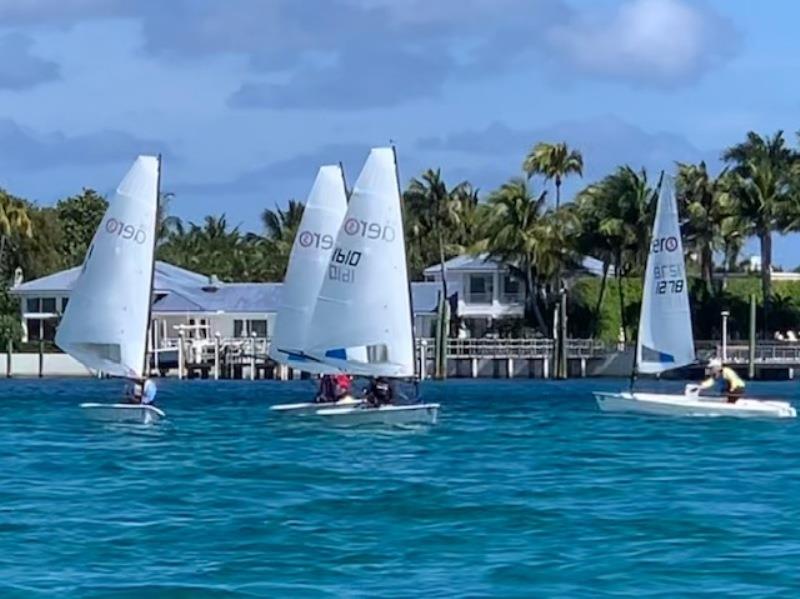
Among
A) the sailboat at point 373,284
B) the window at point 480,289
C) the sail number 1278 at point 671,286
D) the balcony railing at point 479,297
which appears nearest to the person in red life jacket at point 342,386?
the sailboat at point 373,284

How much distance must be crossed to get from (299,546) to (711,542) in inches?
195

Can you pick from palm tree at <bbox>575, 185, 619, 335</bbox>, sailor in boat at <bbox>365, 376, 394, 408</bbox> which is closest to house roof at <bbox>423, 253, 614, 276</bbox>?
palm tree at <bbox>575, 185, 619, 335</bbox>

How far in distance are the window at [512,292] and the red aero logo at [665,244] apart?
4935cm

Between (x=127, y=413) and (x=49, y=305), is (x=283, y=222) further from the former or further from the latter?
(x=127, y=413)

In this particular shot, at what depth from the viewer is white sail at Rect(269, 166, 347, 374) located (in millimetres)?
53656

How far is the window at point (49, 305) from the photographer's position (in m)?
106

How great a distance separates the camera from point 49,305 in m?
107

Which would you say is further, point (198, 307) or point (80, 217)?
point (80, 217)

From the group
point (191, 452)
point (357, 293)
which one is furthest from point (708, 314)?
point (191, 452)

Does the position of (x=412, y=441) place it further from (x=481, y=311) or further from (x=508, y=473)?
(x=481, y=311)

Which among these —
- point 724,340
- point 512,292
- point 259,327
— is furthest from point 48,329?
point 724,340

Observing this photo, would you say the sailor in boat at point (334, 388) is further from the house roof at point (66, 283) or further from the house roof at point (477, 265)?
the house roof at point (66, 283)

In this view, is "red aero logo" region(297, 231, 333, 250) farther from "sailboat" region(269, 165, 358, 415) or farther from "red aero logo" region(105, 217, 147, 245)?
"red aero logo" region(105, 217, 147, 245)

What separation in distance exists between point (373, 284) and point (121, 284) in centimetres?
589
